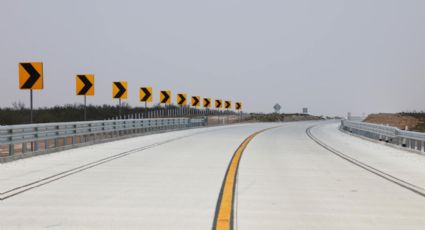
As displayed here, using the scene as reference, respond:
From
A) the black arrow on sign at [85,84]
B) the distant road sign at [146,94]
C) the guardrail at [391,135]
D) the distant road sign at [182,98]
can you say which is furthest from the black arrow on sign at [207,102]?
the black arrow on sign at [85,84]

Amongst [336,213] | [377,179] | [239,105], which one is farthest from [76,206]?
[239,105]

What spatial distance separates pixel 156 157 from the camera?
15430 mm

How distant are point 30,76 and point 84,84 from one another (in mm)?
6779

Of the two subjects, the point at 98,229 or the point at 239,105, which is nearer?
the point at 98,229

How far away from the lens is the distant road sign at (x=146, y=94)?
135 feet

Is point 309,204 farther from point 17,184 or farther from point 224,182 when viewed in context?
point 17,184

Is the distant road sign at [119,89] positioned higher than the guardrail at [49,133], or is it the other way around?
the distant road sign at [119,89]

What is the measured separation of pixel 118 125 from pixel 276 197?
64.1 feet

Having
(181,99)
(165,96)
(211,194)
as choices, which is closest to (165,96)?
(165,96)

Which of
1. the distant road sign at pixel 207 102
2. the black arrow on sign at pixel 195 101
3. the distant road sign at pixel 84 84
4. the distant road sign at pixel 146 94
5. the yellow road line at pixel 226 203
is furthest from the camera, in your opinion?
the distant road sign at pixel 207 102

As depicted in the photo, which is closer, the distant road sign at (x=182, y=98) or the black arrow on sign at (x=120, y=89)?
the black arrow on sign at (x=120, y=89)

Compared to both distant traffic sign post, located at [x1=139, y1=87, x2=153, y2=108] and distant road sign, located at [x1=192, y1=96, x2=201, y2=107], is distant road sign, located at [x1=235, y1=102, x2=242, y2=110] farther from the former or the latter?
distant traffic sign post, located at [x1=139, y1=87, x2=153, y2=108]

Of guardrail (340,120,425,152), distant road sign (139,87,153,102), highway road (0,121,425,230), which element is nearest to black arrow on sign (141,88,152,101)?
distant road sign (139,87,153,102)

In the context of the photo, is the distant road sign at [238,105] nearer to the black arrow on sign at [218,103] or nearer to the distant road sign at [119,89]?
the black arrow on sign at [218,103]
